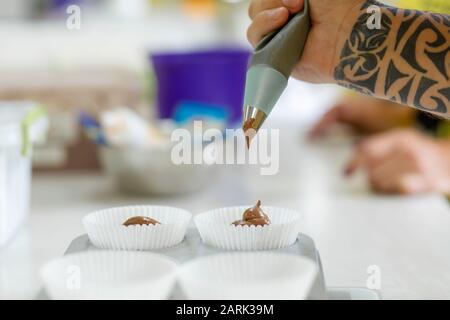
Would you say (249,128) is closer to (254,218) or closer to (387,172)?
(254,218)

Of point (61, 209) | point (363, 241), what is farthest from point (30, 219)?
point (363, 241)

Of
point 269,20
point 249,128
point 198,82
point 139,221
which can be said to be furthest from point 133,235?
point 198,82

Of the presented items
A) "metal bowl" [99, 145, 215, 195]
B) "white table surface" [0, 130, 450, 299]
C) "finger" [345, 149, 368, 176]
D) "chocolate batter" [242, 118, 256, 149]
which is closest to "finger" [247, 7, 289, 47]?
"chocolate batter" [242, 118, 256, 149]

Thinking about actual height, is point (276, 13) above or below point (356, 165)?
above

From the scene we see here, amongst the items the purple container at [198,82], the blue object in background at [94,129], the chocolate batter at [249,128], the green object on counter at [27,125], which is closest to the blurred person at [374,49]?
the chocolate batter at [249,128]

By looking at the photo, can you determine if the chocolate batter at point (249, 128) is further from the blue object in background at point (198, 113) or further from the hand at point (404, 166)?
the blue object in background at point (198, 113)

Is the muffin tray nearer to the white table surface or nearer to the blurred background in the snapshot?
the white table surface
